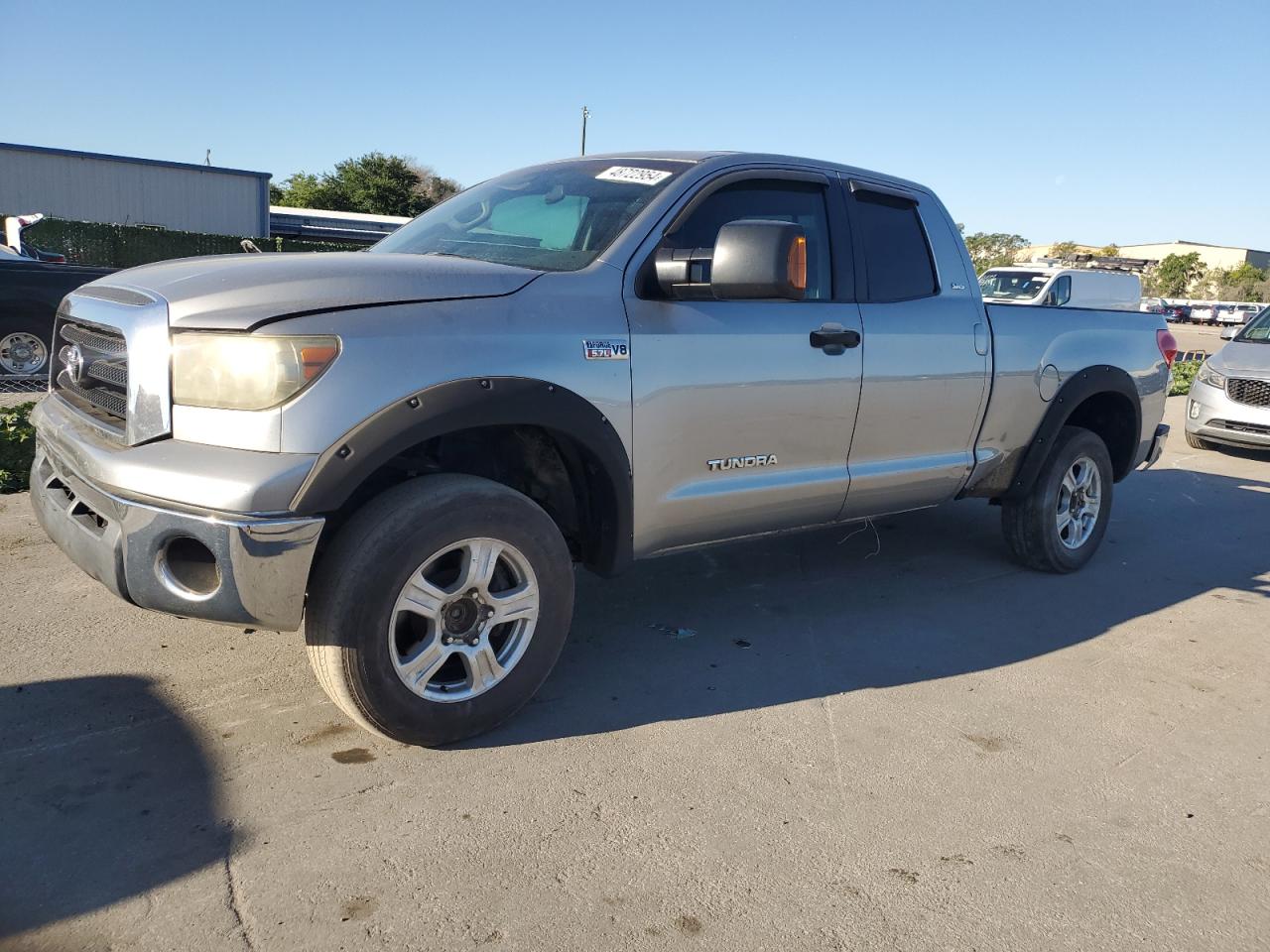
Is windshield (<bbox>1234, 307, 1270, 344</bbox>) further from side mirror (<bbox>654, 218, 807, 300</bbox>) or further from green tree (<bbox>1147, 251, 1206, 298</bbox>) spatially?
green tree (<bbox>1147, 251, 1206, 298</bbox>)

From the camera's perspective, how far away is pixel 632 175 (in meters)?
3.88

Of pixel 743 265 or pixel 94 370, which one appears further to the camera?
pixel 743 265

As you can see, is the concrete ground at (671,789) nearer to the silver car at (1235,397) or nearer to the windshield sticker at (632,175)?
the windshield sticker at (632,175)

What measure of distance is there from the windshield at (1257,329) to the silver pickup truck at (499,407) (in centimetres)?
753

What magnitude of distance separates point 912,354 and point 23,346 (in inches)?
356

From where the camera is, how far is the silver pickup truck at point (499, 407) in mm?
2744

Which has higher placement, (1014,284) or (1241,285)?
(1241,285)

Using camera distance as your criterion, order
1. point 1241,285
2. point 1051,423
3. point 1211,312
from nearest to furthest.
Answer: point 1051,423 → point 1211,312 → point 1241,285

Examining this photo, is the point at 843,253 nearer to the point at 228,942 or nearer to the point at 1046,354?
the point at 1046,354

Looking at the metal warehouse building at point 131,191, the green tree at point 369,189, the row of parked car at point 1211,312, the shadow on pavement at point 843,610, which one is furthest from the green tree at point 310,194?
the shadow on pavement at point 843,610

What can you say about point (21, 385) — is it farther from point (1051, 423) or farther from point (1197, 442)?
point (1197, 442)

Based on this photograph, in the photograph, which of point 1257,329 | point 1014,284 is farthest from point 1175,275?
point 1257,329

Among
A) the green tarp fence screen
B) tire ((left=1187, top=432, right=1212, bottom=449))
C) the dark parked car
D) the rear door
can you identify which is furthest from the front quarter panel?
the green tarp fence screen

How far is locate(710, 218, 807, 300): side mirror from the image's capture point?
332 centimetres
